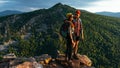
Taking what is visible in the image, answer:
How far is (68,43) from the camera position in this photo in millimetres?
28844

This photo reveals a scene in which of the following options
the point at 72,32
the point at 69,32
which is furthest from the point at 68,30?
the point at 72,32

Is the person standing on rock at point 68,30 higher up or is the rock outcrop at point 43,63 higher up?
the person standing on rock at point 68,30

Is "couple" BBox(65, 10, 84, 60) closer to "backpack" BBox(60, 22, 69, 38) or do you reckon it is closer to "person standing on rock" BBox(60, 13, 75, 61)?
"person standing on rock" BBox(60, 13, 75, 61)

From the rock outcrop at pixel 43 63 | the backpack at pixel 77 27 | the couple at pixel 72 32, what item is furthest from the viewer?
the backpack at pixel 77 27

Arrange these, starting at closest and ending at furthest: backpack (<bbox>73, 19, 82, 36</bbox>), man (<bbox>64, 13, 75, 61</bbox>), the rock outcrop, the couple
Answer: the rock outcrop, man (<bbox>64, 13, 75, 61</bbox>), the couple, backpack (<bbox>73, 19, 82, 36</bbox>)

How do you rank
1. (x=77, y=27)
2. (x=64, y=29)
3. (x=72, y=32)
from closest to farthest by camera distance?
(x=64, y=29) → (x=72, y=32) → (x=77, y=27)

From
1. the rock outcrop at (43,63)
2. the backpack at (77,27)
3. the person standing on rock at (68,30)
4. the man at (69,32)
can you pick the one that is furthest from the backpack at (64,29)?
the rock outcrop at (43,63)

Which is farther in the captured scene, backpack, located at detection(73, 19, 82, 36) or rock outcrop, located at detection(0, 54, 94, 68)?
backpack, located at detection(73, 19, 82, 36)

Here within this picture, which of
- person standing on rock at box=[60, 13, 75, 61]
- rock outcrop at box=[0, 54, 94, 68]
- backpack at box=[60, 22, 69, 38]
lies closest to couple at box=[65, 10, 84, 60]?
person standing on rock at box=[60, 13, 75, 61]

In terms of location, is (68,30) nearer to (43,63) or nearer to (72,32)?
(72,32)

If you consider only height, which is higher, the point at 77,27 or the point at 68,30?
the point at 77,27

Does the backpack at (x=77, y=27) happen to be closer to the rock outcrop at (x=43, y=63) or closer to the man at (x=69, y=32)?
the man at (x=69, y=32)

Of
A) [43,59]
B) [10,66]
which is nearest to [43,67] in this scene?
[43,59]

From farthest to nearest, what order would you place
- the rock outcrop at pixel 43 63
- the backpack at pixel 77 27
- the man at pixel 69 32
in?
the backpack at pixel 77 27 → the man at pixel 69 32 → the rock outcrop at pixel 43 63
